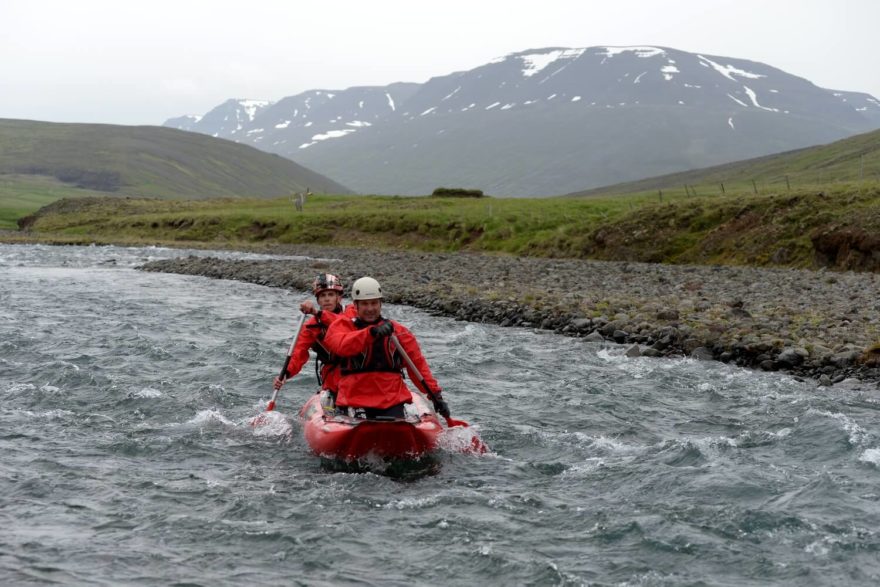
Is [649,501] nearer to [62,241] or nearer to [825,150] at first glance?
[62,241]

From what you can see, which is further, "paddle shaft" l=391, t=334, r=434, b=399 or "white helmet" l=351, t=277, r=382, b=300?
"paddle shaft" l=391, t=334, r=434, b=399

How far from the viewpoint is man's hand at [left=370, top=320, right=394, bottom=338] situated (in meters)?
12.0

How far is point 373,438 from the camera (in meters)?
12.0

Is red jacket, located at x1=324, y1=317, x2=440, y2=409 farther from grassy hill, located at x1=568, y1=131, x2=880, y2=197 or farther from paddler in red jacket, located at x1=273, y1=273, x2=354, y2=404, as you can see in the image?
grassy hill, located at x1=568, y1=131, x2=880, y2=197

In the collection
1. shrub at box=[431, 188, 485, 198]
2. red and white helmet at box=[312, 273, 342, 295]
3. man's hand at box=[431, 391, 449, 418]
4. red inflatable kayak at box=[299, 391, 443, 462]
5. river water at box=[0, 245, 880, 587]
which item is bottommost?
river water at box=[0, 245, 880, 587]

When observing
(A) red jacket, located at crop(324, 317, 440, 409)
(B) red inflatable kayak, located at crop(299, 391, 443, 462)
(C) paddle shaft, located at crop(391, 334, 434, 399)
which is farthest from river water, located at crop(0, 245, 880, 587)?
(A) red jacket, located at crop(324, 317, 440, 409)

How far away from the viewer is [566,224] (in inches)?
2146

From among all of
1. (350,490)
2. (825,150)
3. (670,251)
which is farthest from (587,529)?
(825,150)

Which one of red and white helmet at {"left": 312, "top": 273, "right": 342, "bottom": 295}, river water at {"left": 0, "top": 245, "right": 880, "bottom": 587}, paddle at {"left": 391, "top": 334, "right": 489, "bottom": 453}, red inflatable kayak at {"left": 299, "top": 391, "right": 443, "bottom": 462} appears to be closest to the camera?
river water at {"left": 0, "top": 245, "right": 880, "bottom": 587}

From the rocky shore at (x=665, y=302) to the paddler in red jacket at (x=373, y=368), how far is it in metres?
8.17

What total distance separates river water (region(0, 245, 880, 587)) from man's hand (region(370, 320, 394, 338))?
1.87 metres

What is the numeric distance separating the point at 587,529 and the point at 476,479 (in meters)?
2.24

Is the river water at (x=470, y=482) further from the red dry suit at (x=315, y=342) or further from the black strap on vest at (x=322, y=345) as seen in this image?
the black strap on vest at (x=322, y=345)

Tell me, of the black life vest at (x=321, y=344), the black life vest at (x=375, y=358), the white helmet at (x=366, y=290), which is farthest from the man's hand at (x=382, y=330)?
the black life vest at (x=321, y=344)
